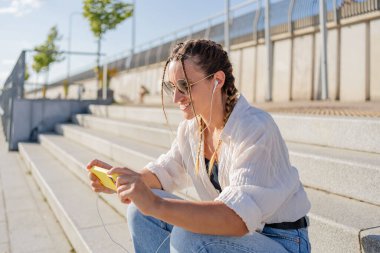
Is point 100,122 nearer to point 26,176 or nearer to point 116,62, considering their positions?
point 26,176

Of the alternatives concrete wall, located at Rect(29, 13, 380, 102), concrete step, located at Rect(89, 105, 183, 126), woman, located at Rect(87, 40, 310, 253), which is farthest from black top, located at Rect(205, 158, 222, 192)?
concrete wall, located at Rect(29, 13, 380, 102)

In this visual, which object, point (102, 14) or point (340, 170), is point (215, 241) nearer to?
point (340, 170)

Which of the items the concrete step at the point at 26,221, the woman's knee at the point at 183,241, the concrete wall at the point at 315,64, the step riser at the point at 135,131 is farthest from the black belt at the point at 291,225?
the concrete wall at the point at 315,64

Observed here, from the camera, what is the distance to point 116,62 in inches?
931

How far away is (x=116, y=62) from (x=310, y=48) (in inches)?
661

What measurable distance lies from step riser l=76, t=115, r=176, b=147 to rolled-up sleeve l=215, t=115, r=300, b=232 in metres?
2.89

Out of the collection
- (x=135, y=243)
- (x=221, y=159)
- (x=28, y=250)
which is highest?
(x=221, y=159)

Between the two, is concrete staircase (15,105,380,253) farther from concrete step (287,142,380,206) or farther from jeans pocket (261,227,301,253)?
jeans pocket (261,227,301,253)

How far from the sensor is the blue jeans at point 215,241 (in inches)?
49.8

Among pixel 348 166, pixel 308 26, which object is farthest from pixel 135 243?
pixel 308 26

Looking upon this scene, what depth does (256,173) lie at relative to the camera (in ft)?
4.10

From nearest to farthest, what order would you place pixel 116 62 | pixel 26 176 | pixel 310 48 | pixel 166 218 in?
pixel 166 218
pixel 26 176
pixel 310 48
pixel 116 62

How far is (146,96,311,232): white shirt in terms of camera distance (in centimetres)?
122

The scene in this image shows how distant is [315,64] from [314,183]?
23.0 ft
